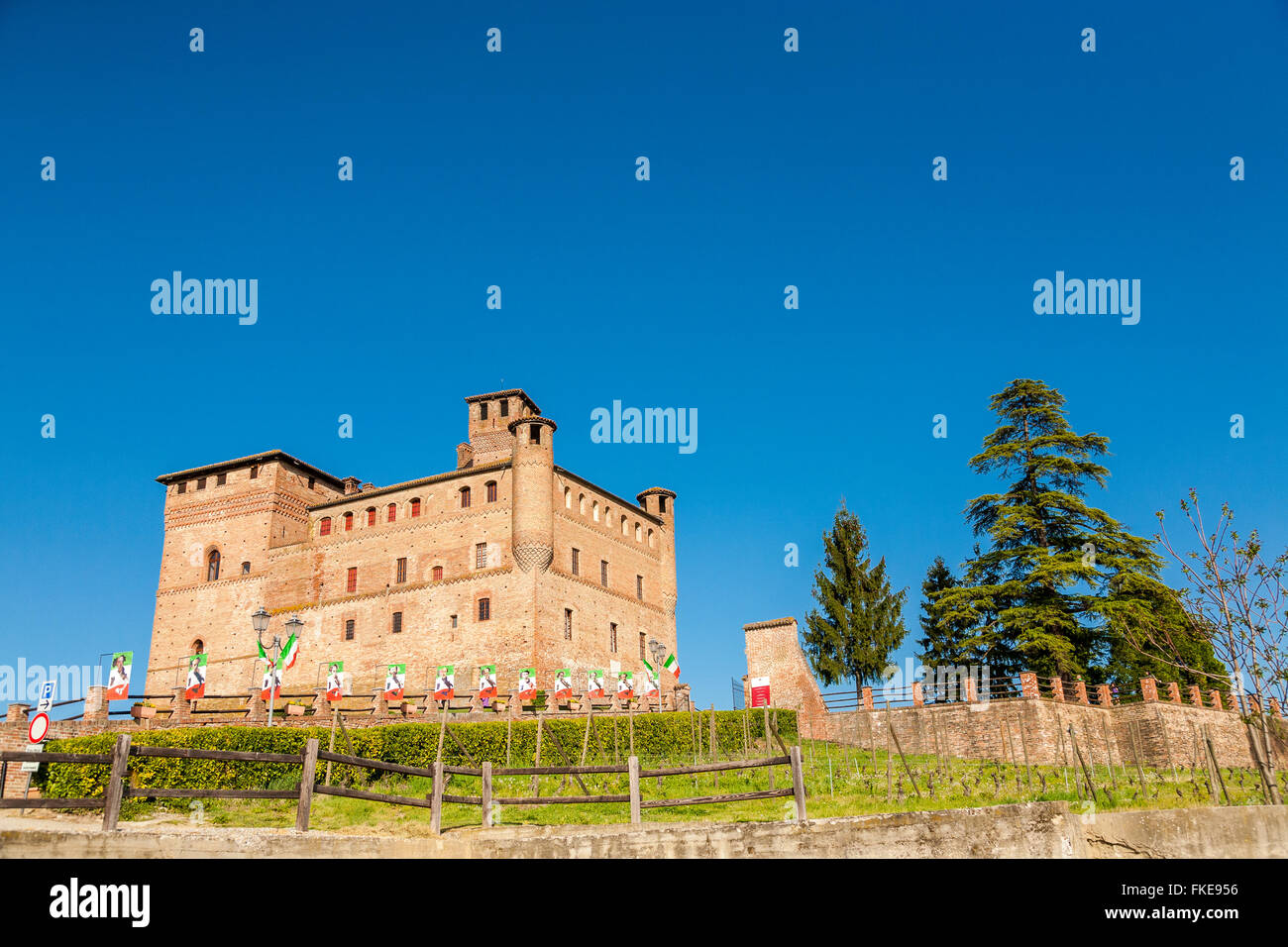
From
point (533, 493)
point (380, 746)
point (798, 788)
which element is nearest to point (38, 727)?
point (380, 746)

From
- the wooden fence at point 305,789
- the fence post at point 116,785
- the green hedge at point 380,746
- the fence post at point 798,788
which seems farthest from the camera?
the green hedge at point 380,746

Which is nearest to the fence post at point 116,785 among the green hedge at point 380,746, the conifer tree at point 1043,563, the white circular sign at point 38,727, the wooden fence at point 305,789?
the wooden fence at point 305,789

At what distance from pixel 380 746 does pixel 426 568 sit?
2128cm

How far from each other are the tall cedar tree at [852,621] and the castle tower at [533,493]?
11807 millimetres

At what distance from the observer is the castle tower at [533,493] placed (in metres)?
40.9

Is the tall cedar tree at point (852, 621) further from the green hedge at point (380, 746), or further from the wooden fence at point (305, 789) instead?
the wooden fence at point (305, 789)

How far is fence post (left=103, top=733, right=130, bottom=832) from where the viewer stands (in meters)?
10.1

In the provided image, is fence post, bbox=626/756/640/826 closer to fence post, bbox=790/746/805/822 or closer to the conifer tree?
fence post, bbox=790/746/805/822

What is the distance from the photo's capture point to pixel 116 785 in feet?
33.5

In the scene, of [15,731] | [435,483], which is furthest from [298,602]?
[15,731]

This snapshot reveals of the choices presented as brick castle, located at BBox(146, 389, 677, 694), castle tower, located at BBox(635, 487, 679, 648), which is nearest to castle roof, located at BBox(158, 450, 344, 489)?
brick castle, located at BBox(146, 389, 677, 694)

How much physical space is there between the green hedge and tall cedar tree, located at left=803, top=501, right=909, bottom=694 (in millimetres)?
7110
